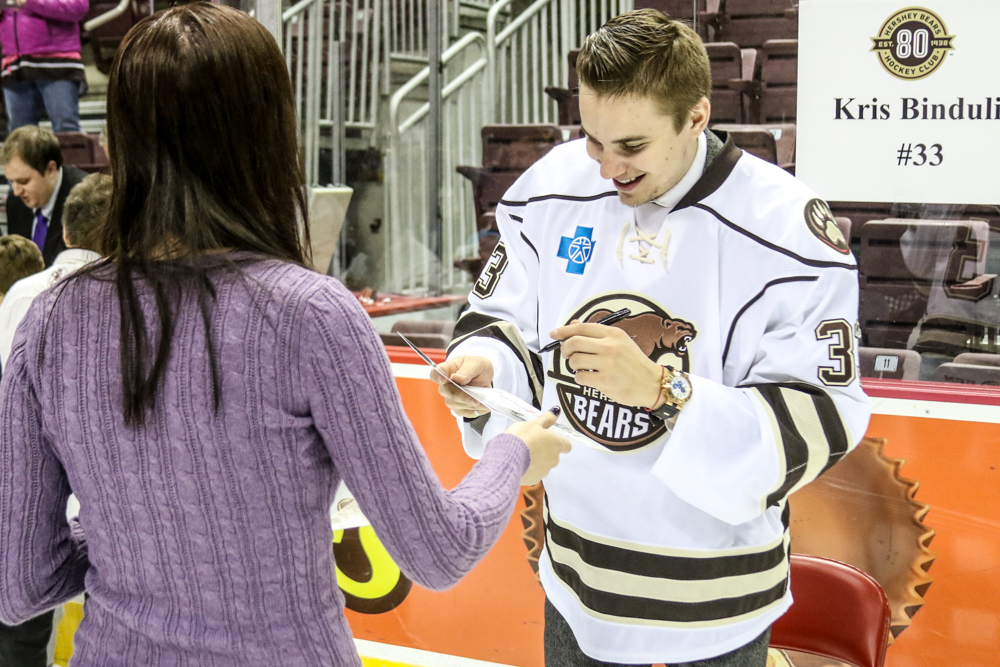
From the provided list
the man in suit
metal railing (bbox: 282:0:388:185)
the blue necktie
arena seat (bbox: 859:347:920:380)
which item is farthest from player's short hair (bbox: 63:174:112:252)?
arena seat (bbox: 859:347:920:380)

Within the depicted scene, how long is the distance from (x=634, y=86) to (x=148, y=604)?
88 cm

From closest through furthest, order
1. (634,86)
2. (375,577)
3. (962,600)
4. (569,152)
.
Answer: (634,86)
(569,152)
(962,600)
(375,577)

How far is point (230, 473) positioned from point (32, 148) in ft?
9.01

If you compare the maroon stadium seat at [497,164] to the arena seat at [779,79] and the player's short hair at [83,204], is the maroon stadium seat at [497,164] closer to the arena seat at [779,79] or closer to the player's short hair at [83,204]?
the arena seat at [779,79]

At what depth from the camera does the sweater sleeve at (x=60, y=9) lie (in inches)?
137

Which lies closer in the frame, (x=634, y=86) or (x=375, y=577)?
(x=634, y=86)

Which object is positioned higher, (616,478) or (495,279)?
(495,279)

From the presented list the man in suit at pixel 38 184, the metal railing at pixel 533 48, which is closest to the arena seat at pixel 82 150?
the man in suit at pixel 38 184

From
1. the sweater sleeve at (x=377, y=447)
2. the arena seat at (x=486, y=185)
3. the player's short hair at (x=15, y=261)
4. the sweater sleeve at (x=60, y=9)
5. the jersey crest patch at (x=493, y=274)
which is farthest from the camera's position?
the sweater sleeve at (x=60, y=9)

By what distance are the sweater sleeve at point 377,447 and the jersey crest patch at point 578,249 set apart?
54 centimetres

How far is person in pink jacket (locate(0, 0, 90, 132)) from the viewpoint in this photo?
353 centimetres

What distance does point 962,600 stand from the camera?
2021 mm

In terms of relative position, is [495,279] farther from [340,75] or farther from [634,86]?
[340,75]

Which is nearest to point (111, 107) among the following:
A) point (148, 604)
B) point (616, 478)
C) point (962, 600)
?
point (148, 604)
